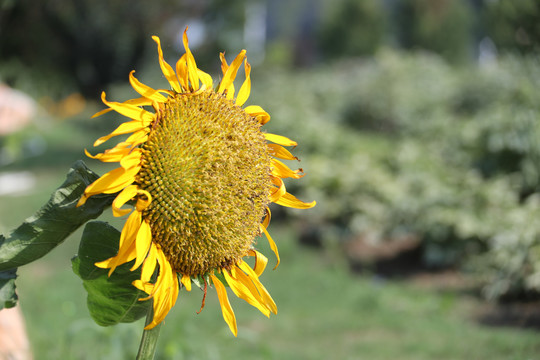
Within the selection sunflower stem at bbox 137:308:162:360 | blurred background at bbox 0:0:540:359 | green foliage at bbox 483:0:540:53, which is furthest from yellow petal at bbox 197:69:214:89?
green foliage at bbox 483:0:540:53

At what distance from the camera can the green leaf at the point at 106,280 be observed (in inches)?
45.1

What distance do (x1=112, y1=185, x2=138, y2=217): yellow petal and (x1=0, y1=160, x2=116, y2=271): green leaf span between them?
9cm

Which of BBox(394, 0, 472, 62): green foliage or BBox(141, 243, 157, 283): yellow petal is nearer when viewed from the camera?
BBox(141, 243, 157, 283): yellow petal

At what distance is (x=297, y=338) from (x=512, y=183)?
3.23 meters

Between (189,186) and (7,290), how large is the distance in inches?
17.2

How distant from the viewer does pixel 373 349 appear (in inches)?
150

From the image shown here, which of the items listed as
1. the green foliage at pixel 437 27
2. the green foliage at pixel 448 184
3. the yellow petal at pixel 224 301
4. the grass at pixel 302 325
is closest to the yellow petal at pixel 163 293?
the yellow petal at pixel 224 301

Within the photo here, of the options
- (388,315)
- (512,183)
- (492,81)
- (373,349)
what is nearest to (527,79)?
(512,183)

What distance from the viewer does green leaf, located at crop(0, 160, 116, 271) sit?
3.62 ft

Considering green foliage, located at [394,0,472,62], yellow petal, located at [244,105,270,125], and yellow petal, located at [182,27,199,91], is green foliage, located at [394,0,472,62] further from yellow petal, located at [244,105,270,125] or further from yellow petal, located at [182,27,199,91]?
yellow petal, located at [182,27,199,91]

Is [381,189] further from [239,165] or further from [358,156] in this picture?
[239,165]

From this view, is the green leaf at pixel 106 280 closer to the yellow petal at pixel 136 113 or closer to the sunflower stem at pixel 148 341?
the sunflower stem at pixel 148 341

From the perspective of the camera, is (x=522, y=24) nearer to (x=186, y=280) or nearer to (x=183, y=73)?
(x=183, y=73)

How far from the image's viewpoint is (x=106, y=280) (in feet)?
3.90
